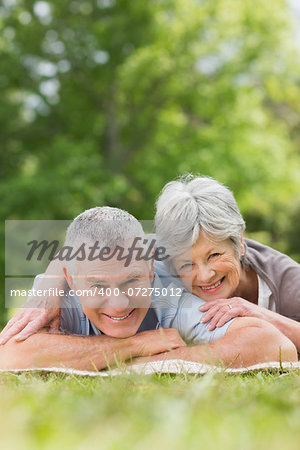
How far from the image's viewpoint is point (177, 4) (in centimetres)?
1293

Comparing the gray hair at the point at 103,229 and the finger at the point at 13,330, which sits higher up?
the gray hair at the point at 103,229

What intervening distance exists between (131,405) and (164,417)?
154 millimetres

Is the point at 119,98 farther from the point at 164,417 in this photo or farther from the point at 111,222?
the point at 164,417

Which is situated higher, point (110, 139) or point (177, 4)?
point (177, 4)

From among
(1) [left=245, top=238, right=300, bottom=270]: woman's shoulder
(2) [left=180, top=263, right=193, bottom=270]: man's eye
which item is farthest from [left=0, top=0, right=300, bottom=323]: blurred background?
(2) [left=180, top=263, right=193, bottom=270]: man's eye

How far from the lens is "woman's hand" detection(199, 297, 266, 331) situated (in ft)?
10.1

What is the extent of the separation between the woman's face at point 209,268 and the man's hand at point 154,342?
0.35 metres

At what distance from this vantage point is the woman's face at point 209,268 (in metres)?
3.19

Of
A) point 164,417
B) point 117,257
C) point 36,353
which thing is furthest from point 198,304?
point 164,417

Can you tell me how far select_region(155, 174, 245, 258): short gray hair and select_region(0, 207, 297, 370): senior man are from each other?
0.60 ft

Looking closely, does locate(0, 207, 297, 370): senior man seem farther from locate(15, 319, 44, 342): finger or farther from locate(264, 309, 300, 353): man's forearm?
locate(264, 309, 300, 353): man's forearm

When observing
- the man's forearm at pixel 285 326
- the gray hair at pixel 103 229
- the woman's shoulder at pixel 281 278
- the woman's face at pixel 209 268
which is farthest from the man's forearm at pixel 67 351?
the woman's shoulder at pixel 281 278

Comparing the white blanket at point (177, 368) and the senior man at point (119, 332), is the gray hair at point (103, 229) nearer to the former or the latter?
the senior man at point (119, 332)

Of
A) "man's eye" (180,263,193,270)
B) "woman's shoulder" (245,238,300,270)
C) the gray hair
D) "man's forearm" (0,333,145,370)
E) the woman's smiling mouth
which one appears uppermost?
the gray hair
